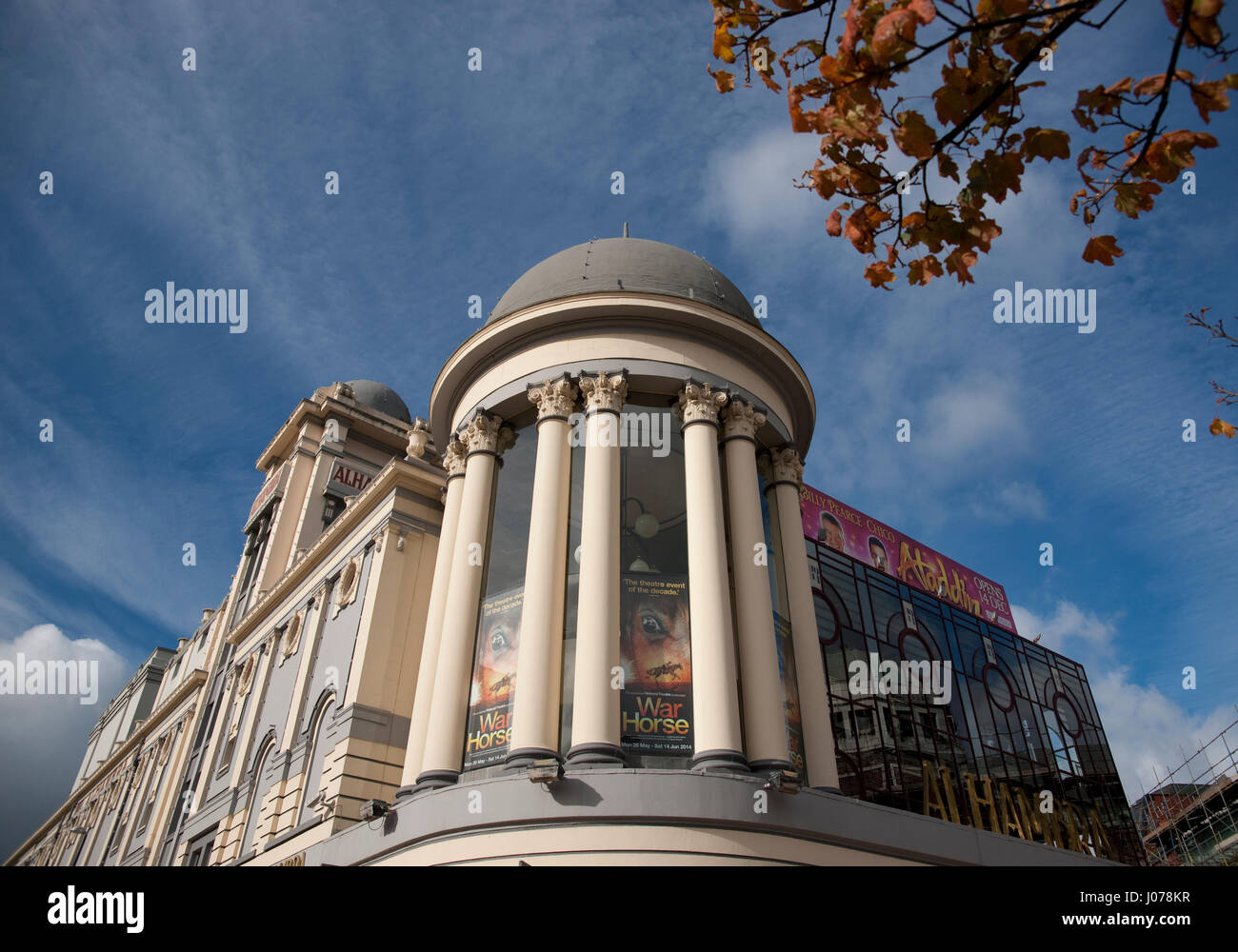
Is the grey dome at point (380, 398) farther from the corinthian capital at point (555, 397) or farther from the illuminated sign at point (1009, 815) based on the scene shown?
the illuminated sign at point (1009, 815)

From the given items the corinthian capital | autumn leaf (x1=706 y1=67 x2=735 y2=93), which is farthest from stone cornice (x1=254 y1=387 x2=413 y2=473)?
autumn leaf (x1=706 y1=67 x2=735 y2=93)

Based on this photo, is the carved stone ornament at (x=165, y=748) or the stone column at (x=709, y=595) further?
the carved stone ornament at (x=165, y=748)

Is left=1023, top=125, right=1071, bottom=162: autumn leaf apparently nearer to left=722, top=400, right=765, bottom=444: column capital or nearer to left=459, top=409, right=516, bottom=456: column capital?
left=722, top=400, right=765, bottom=444: column capital

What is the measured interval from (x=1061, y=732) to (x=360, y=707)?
3458cm

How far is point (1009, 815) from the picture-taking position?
3123 cm

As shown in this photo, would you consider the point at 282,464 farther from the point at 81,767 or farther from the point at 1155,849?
the point at 81,767

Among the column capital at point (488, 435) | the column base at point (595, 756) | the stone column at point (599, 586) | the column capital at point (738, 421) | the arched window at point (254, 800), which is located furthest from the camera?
the arched window at point (254, 800)

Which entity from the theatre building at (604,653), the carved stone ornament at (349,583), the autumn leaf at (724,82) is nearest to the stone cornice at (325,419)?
the theatre building at (604,653)

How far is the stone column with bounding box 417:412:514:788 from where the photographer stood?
60.3ft

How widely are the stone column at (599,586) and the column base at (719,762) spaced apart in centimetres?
159

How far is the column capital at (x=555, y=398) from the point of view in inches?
846

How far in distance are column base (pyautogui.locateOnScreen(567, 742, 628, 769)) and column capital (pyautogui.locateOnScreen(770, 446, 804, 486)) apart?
33.7 ft

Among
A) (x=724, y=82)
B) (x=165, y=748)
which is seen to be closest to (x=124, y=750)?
(x=165, y=748)
